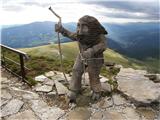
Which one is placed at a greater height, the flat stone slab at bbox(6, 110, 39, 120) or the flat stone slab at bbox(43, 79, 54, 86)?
the flat stone slab at bbox(43, 79, 54, 86)

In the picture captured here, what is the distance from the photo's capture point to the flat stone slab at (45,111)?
805 cm

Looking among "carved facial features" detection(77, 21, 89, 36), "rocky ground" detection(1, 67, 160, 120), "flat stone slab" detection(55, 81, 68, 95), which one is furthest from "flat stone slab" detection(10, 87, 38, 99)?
"carved facial features" detection(77, 21, 89, 36)

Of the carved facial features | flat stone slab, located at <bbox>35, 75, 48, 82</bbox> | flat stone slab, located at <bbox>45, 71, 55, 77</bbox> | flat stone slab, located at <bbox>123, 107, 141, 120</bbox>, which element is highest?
the carved facial features

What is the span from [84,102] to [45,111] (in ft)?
3.97

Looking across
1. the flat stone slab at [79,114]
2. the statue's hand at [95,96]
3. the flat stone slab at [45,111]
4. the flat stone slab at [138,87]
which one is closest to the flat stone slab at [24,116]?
the flat stone slab at [45,111]

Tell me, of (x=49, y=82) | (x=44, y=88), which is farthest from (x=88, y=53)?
(x=49, y=82)

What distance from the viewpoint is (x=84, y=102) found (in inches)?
343

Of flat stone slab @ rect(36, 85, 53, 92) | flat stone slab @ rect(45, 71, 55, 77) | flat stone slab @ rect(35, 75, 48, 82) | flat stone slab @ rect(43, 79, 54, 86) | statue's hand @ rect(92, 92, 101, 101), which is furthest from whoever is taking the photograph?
flat stone slab @ rect(45, 71, 55, 77)

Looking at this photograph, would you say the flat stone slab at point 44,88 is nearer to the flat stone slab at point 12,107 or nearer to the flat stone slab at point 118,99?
the flat stone slab at point 12,107

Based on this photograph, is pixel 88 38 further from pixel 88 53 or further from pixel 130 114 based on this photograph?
pixel 130 114

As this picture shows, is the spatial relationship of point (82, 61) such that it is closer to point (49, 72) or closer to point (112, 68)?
point (49, 72)

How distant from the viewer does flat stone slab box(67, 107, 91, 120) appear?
→ 7.99m

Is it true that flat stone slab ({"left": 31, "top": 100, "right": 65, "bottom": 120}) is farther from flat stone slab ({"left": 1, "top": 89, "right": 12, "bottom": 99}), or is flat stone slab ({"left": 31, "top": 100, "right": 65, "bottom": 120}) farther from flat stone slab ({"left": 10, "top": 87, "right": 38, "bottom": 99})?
flat stone slab ({"left": 1, "top": 89, "right": 12, "bottom": 99})

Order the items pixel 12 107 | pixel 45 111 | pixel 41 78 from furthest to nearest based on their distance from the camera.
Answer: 1. pixel 41 78
2. pixel 12 107
3. pixel 45 111
